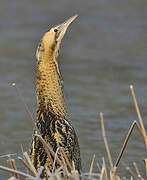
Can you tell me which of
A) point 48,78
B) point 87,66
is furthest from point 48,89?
point 87,66

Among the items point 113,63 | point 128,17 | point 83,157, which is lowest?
point 83,157

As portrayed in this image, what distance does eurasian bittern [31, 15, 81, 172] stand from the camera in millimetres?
5723

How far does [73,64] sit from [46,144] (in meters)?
7.01

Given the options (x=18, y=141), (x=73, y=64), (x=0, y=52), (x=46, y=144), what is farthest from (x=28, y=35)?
(x=46, y=144)

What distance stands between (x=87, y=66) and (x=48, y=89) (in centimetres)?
601

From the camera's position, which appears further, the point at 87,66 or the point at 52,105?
the point at 87,66

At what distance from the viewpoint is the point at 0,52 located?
12742 millimetres

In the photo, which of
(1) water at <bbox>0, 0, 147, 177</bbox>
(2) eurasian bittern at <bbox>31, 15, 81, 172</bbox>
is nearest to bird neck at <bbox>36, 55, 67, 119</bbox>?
(2) eurasian bittern at <bbox>31, 15, 81, 172</bbox>

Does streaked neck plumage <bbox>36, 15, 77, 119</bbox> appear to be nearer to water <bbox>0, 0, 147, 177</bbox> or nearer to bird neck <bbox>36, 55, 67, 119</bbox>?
bird neck <bbox>36, 55, 67, 119</bbox>

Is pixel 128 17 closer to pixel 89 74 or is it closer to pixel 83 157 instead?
pixel 89 74

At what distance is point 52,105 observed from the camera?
6.03m

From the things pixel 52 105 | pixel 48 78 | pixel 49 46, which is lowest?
pixel 52 105

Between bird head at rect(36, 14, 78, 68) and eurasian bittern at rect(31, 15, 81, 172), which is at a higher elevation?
bird head at rect(36, 14, 78, 68)

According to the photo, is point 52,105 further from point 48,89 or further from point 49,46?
point 49,46
